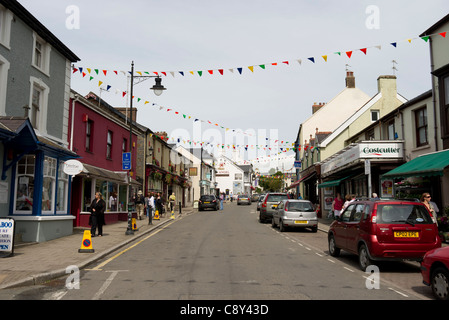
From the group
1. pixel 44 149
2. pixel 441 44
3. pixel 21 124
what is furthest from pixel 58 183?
pixel 441 44

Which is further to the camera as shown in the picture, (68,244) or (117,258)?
(68,244)

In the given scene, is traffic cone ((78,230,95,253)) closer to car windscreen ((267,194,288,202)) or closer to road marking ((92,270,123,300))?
road marking ((92,270,123,300))

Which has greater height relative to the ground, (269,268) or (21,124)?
(21,124)

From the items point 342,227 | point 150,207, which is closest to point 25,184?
point 150,207

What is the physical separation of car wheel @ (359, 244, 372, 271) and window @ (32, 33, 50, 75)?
13.0m

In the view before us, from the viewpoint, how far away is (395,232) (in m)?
8.59

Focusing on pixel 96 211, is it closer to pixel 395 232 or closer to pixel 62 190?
pixel 62 190

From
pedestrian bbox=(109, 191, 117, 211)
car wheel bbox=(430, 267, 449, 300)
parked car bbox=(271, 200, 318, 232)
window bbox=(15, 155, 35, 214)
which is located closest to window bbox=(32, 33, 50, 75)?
window bbox=(15, 155, 35, 214)

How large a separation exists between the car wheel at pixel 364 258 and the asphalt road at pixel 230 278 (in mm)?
217

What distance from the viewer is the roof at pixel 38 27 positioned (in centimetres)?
1288

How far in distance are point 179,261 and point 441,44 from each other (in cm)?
1343

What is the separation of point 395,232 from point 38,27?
14.1m

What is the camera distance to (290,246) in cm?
1335

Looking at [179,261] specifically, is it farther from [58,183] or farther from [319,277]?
[58,183]
